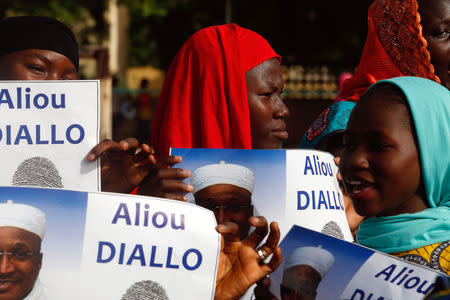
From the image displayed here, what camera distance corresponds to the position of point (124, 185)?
235 cm

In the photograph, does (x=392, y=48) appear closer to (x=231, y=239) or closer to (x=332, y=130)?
(x=332, y=130)

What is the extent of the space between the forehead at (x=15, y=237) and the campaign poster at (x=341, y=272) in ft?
2.48

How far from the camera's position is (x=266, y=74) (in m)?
2.95

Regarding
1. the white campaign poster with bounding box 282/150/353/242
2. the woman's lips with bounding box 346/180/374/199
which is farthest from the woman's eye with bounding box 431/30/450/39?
the woman's lips with bounding box 346/180/374/199

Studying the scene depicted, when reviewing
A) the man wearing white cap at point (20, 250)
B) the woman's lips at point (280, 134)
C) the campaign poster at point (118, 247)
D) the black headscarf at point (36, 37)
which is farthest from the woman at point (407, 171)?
the black headscarf at point (36, 37)

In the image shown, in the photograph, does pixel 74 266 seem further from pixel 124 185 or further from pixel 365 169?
pixel 365 169

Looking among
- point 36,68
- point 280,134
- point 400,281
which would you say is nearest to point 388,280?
point 400,281

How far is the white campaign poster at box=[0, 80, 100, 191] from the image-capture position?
7.17 ft

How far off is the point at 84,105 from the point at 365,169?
1.00 m

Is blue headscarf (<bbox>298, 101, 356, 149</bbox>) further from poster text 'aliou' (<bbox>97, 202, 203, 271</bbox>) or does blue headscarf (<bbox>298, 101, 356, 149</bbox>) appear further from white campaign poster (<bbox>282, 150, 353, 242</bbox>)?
poster text 'aliou' (<bbox>97, 202, 203, 271</bbox>)

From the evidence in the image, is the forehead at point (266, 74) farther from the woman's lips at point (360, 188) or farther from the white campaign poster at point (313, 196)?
the woman's lips at point (360, 188)

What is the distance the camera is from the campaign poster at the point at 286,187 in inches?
89.4

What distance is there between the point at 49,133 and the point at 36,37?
0.75m

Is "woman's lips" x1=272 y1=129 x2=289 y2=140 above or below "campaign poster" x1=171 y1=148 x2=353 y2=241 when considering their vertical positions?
above
